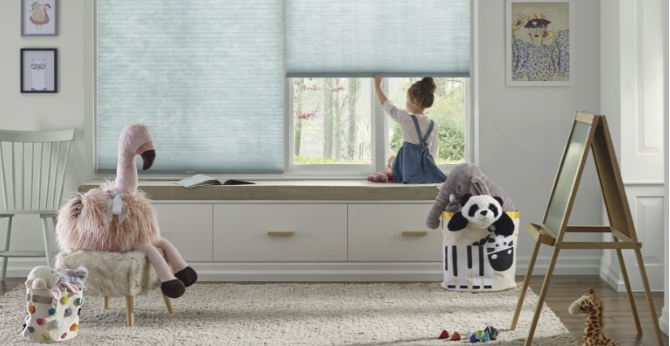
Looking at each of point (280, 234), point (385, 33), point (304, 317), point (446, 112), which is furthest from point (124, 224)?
point (446, 112)

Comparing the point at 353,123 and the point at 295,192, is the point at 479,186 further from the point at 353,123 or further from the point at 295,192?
the point at 353,123

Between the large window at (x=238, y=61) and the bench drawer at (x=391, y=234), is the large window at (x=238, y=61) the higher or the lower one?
the higher one

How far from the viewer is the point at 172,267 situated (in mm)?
3721

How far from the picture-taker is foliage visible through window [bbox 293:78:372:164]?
508 centimetres

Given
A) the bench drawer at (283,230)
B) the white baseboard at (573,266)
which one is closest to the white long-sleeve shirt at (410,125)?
the bench drawer at (283,230)

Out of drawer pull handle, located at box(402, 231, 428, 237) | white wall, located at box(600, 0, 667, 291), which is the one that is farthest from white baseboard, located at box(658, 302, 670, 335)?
drawer pull handle, located at box(402, 231, 428, 237)

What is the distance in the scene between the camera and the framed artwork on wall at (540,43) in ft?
15.8

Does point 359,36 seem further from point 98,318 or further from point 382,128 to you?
point 98,318

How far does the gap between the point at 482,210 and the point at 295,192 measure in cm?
111

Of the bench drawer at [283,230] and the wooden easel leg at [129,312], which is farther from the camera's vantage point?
the bench drawer at [283,230]

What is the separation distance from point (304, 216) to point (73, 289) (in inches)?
62.6

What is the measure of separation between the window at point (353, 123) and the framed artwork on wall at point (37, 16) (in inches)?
57.7

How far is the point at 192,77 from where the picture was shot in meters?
4.97

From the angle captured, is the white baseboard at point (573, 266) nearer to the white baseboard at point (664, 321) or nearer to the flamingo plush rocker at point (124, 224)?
the white baseboard at point (664, 321)
